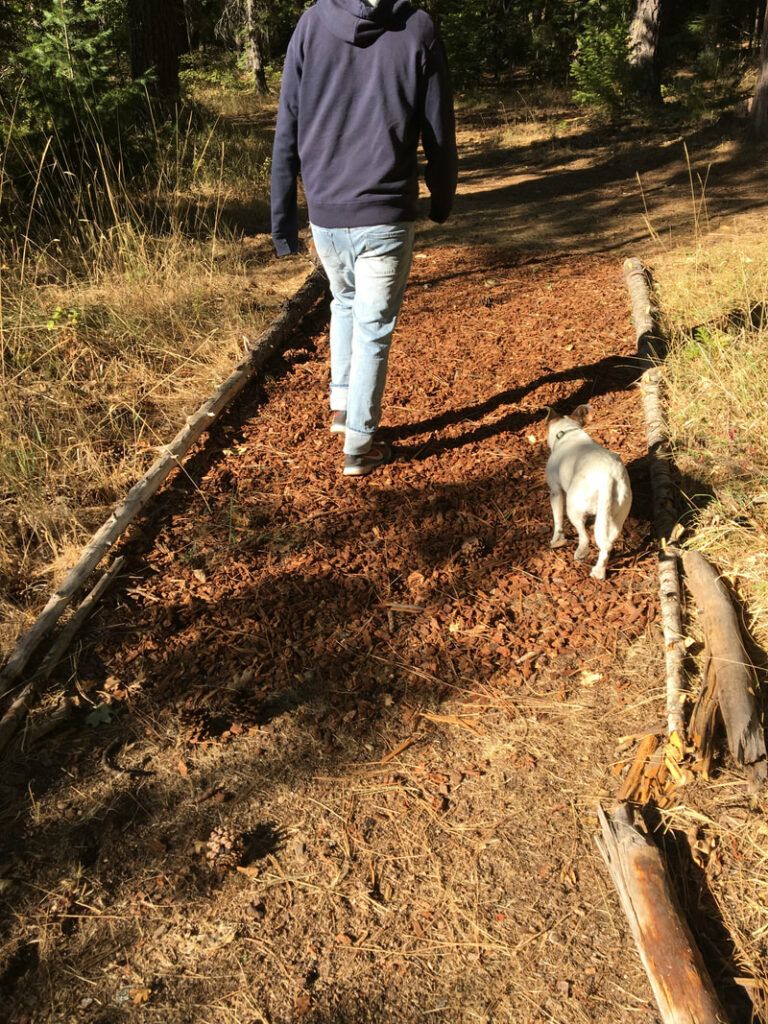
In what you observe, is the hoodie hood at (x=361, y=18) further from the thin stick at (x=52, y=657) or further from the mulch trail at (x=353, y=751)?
the thin stick at (x=52, y=657)

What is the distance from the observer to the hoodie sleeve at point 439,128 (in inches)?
132

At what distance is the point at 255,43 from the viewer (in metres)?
20.1

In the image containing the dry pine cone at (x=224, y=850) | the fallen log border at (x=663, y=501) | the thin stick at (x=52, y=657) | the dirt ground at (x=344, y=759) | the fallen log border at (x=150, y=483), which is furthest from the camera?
the fallen log border at (x=150, y=483)

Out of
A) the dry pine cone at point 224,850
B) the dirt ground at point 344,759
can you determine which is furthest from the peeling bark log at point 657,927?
the dry pine cone at point 224,850

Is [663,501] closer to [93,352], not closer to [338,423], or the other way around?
[338,423]

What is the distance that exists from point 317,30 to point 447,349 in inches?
111

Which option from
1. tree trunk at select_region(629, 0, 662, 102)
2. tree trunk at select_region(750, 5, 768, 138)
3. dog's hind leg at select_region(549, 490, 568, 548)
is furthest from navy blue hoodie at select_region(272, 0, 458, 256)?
tree trunk at select_region(629, 0, 662, 102)

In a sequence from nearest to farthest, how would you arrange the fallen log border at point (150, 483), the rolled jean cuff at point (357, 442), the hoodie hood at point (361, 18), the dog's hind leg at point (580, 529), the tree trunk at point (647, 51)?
the fallen log border at point (150, 483)
the hoodie hood at point (361, 18)
the dog's hind leg at point (580, 529)
the rolled jean cuff at point (357, 442)
the tree trunk at point (647, 51)

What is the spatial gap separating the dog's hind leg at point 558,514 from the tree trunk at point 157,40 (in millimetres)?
9290

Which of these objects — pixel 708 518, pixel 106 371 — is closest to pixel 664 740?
pixel 708 518

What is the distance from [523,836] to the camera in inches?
99.9

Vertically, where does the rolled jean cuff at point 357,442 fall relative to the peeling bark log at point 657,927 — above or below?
above

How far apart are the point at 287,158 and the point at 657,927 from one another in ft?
11.7

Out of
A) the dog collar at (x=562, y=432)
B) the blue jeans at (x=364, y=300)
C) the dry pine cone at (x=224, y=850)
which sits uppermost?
the blue jeans at (x=364, y=300)
